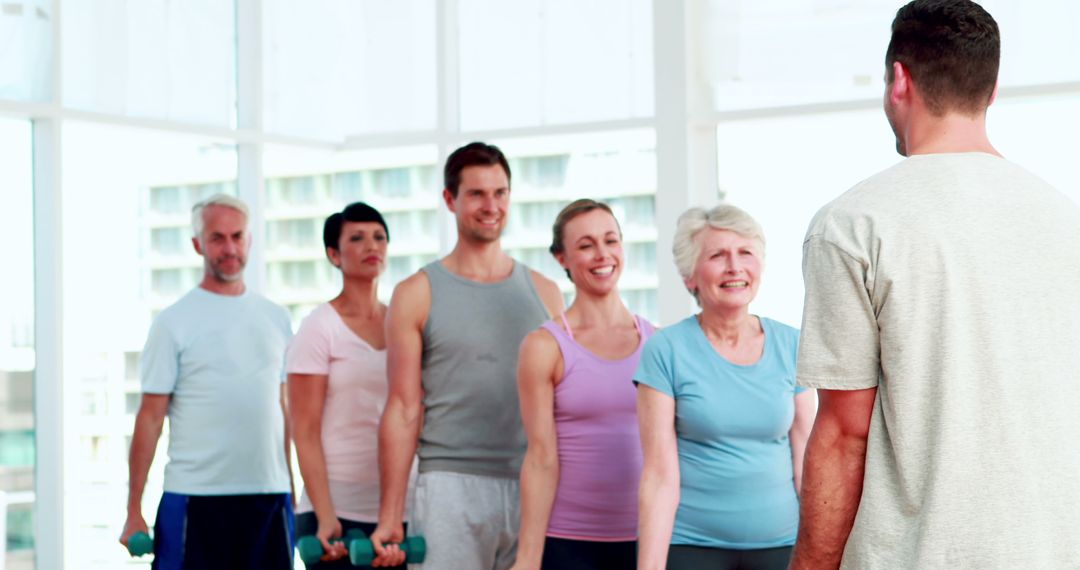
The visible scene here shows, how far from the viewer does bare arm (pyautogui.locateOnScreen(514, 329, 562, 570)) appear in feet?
9.79

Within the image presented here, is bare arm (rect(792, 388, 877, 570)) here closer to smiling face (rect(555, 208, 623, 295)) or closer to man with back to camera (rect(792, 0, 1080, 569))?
man with back to camera (rect(792, 0, 1080, 569))

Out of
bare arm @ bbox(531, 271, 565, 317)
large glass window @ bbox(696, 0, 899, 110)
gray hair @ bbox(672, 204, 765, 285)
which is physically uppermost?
large glass window @ bbox(696, 0, 899, 110)

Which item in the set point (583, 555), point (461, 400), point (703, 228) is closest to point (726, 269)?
point (703, 228)

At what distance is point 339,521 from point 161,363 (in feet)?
2.70

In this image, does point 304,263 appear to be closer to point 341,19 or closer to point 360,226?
point 341,19

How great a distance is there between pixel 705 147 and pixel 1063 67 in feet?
4.47

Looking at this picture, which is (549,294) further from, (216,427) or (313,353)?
(216,427)

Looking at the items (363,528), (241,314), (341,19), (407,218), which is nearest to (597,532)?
(363,528)

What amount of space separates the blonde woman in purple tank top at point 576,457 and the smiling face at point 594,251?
0.51 feet

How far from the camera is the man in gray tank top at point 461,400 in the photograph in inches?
129

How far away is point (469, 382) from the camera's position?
3336 millimetres

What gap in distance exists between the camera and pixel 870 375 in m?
1.66

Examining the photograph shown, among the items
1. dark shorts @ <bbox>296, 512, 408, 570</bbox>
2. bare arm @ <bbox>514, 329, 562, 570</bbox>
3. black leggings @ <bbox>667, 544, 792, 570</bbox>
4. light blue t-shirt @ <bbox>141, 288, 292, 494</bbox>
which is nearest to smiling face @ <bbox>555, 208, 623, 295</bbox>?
bare arm @ <bbox>514, 329, 562, 570</bbox>

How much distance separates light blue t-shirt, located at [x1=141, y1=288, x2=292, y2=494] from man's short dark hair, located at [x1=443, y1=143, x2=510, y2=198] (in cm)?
104
